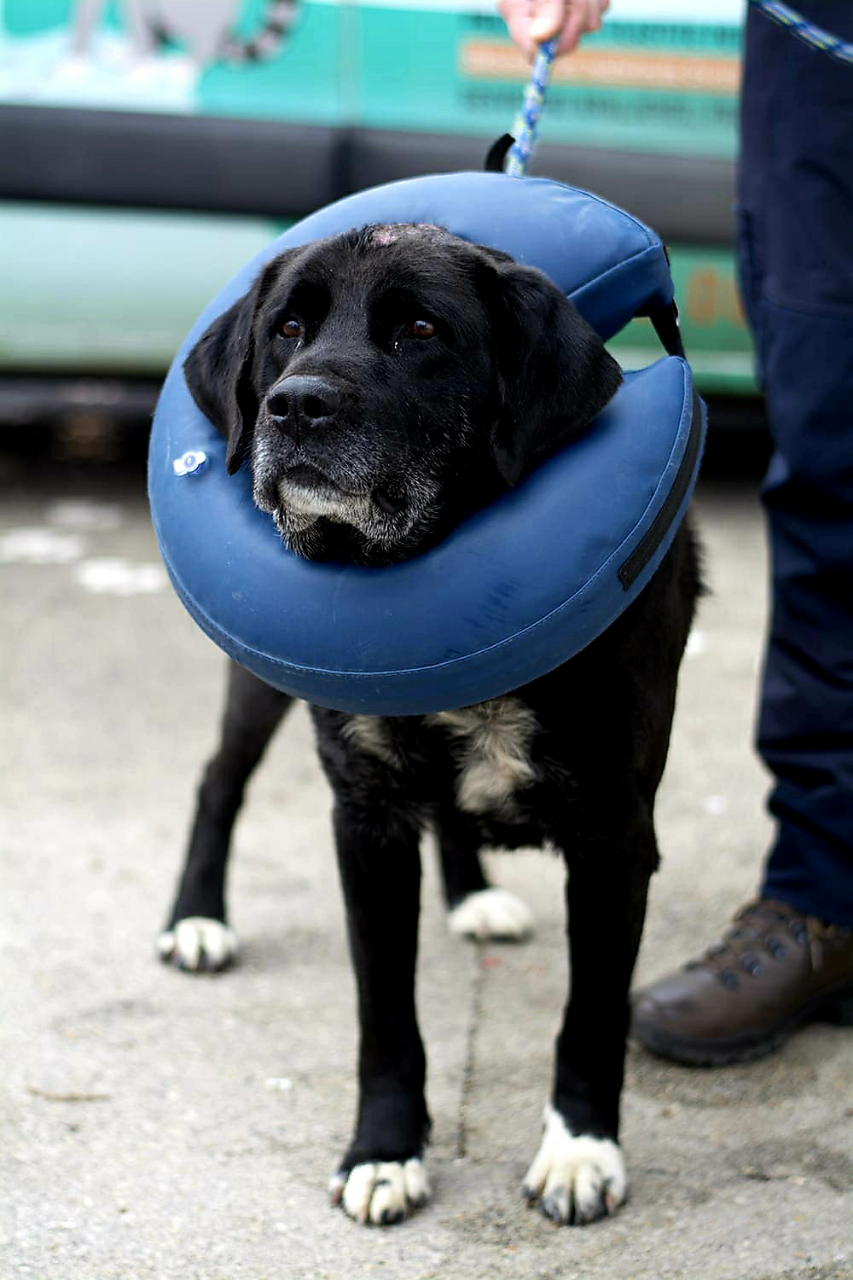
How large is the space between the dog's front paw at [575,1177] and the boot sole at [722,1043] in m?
0.41

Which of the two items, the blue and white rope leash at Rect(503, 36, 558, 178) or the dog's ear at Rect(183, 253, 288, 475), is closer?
the dog's ear at Rect(183, 253, 288, 475)

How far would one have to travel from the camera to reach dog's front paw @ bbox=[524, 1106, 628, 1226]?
226 cm

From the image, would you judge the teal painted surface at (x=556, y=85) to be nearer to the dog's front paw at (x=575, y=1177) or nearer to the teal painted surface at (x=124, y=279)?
the teal painted surface at (x=124, y=279)

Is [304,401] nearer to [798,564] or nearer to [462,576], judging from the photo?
[462,576]

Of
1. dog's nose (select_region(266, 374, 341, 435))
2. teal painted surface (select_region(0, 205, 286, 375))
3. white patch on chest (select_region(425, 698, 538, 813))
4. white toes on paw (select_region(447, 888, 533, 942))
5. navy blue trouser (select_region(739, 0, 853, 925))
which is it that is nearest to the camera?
dog's nose (select_region(266, 374, 341, 435))

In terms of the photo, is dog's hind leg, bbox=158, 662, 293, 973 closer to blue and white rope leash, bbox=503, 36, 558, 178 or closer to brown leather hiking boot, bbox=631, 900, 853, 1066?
brown leather hiking boot, bbox=631, 900, 853, 1066

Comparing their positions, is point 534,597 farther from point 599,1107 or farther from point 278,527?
point 599,1107

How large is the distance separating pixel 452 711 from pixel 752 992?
0.98 m

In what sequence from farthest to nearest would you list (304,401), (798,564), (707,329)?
1. (707,329)
2. (798,564)
3. (304,401)

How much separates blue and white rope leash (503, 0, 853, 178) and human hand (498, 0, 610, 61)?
3cm

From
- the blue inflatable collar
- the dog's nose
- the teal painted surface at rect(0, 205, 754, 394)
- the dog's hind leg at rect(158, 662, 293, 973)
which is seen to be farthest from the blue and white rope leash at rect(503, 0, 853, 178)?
the teal painted surface at rect(0, 205, 754, 394)

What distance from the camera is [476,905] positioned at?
320 centimetres

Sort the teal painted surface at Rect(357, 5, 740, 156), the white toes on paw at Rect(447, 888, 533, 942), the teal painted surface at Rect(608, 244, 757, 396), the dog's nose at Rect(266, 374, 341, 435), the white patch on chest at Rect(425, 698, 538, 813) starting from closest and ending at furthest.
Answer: the dog's nose at Rect(266, 374, 341, 435) → the white patch on chest at Rect(425, 698, 538, 813) → the white toes on paw at Rect(447, 888, 533, 942) → the teal painted surface at Rect(357, 5, 740, 156) → the teal painted surface at Rect(608, 244, 757, 396)

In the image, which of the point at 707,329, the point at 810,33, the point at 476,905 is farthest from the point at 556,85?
the point at 476,905
